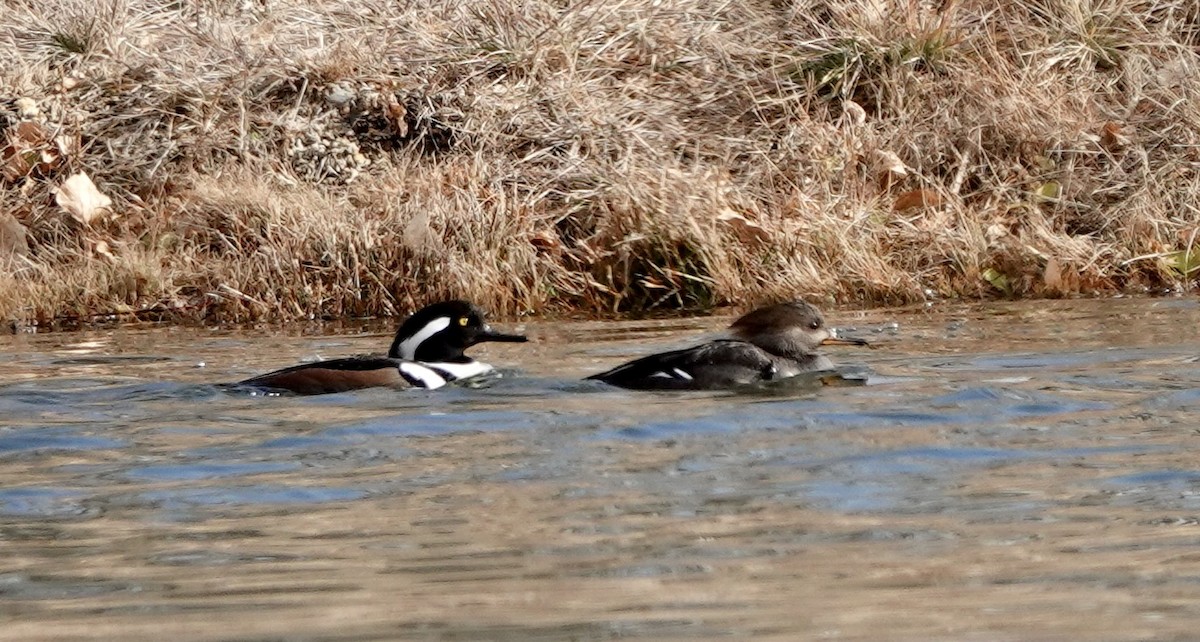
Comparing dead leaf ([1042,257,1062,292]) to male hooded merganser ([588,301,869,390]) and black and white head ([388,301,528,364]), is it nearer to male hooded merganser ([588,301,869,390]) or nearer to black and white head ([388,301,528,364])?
male hooded merganser ([588,301,869,390])

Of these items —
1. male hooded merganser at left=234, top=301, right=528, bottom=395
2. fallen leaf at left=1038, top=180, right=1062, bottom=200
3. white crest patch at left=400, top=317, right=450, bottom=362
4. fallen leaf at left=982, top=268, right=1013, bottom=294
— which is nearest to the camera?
male hooded merganser at left=234, top=301, right=528, bottom=395

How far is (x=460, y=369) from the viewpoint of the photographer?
8703 mm

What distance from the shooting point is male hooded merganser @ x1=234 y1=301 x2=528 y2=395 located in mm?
8086

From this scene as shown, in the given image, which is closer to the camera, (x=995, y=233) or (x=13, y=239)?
(x=995, y=233)

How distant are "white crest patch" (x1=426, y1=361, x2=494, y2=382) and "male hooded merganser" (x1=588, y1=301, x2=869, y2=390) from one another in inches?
23.1

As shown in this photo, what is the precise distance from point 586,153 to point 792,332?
4.97m

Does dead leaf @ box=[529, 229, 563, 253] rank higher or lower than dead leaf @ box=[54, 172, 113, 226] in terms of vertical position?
lower

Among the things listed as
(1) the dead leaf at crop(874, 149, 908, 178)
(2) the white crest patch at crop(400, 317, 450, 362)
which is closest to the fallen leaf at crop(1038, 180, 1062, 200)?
(1) the dead leaf at crop(874, 149, 908, 178)

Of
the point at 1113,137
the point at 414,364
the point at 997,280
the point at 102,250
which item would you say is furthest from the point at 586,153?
the point at 414,364

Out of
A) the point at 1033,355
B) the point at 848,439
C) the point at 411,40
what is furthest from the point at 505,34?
the point at 848,439

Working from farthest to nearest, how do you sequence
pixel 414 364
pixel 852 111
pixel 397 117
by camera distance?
pixel 852 111
pixel 397 117
pixel 414 364

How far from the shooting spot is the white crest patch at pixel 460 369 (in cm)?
861

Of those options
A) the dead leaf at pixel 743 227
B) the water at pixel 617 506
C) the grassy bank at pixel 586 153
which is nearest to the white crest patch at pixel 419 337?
the water at pixel 617 506

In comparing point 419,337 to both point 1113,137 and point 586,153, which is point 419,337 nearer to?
point 586,153
